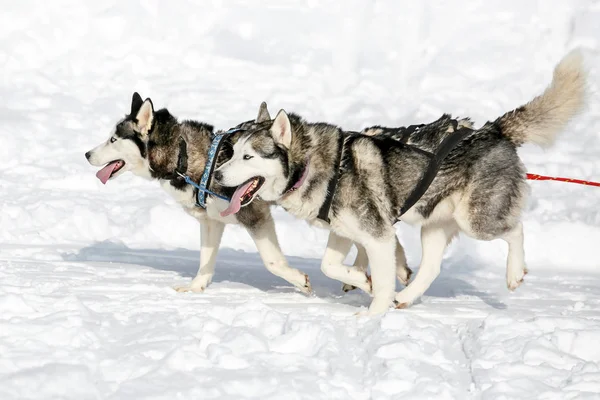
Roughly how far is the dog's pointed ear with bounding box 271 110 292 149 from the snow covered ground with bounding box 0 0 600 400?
1028mm

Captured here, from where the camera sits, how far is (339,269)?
5.22 meters

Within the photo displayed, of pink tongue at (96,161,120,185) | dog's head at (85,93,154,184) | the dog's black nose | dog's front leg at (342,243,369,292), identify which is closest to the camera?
the dog's black nose

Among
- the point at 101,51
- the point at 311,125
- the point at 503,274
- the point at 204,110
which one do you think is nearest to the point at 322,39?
the point at 204,110

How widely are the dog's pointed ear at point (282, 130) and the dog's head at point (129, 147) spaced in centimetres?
112

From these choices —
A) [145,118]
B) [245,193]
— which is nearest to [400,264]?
[245,193]

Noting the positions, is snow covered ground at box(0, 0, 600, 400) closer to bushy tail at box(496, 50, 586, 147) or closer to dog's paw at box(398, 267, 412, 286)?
dog's paw at box(398, 267, 412, 286)

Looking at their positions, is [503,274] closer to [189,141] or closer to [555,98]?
[555,98]

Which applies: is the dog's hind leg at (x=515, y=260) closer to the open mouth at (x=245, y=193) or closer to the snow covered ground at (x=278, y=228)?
the snow covered ground at (x=278, y=228)

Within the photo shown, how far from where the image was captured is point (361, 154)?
511 centimetres

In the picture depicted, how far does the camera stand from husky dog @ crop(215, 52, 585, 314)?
4.98 metres

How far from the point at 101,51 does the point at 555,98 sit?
31.2ft

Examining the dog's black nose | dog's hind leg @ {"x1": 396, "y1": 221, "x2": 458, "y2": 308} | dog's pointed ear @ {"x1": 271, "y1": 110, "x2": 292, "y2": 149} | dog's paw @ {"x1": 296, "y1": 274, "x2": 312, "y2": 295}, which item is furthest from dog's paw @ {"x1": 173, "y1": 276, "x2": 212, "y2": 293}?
dog's hind leg @ {"x1": 396, "y1": 221, "x2": 458, "y2": 308}

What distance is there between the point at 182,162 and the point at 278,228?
8.29 ft

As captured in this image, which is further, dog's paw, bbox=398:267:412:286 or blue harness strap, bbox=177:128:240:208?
dog's paw, bbox=398:267:412:286
